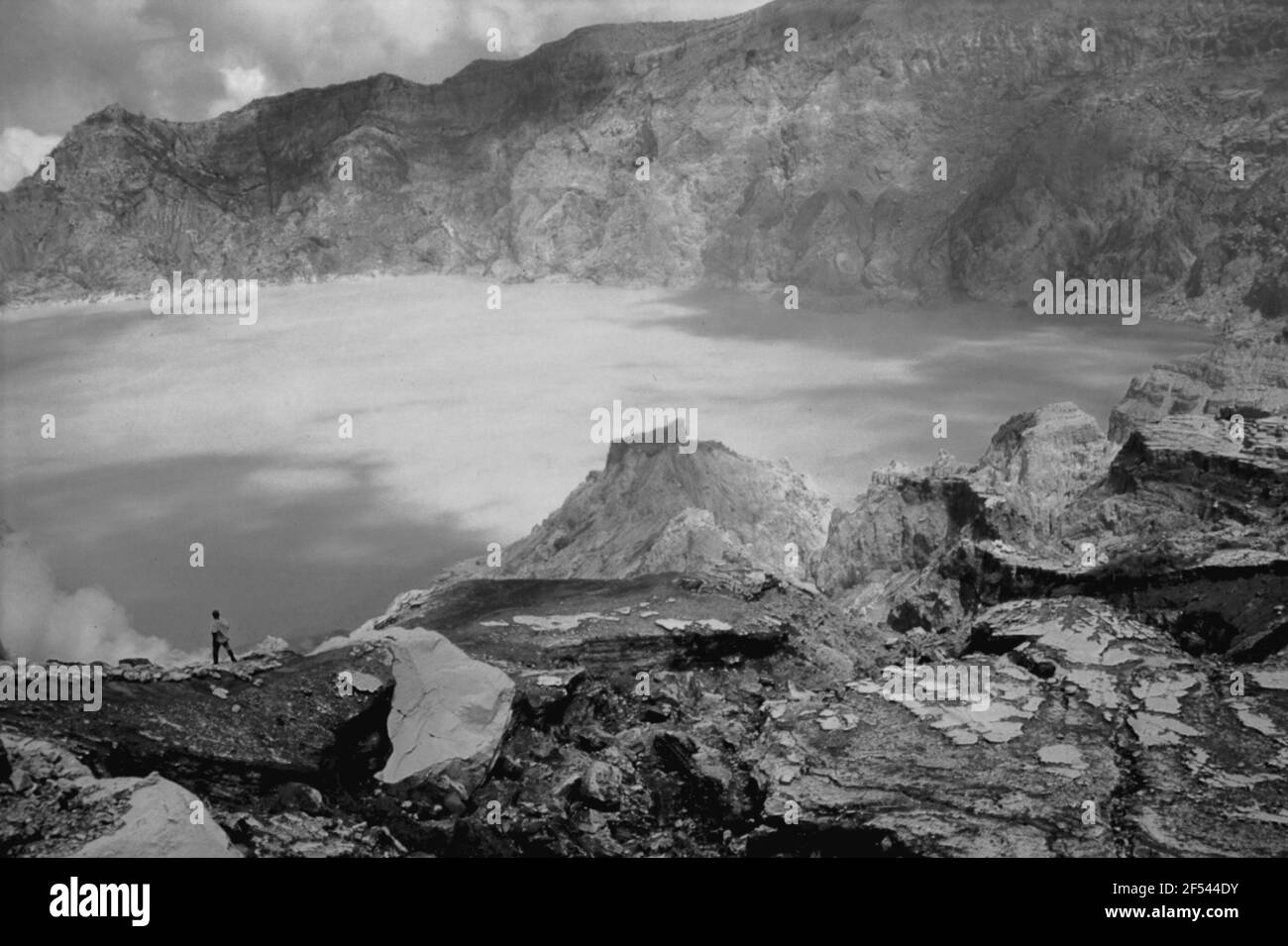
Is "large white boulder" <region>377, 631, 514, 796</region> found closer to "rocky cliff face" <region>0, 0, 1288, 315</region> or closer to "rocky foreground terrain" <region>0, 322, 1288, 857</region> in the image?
"rocky foreground terrain" <region>0, 322, 1288, 857</region>

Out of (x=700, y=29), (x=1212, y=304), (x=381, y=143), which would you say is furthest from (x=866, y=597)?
(x=381, y=143)

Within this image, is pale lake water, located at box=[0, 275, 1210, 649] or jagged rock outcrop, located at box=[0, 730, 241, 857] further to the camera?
pale lake water, located at box=[0, 275, 1210, 649]

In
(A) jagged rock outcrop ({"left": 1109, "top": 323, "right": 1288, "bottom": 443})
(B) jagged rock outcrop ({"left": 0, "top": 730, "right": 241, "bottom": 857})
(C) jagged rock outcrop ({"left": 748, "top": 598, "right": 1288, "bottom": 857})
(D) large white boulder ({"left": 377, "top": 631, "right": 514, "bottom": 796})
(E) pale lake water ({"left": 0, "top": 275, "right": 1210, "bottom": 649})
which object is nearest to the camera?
(B) jagged rock outcrop ({"left": 0, "top": 730, "right": 241, "bottom": 857})

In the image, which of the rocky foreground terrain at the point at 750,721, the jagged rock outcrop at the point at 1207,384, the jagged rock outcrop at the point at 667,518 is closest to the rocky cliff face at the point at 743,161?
the jagged rock outcrop at the point at 1207,384

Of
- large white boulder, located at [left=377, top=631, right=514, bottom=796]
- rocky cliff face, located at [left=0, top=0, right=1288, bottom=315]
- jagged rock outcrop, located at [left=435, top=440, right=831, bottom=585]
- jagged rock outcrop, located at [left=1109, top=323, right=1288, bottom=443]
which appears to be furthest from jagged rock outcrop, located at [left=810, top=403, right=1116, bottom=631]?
rocky cliff face, located at [left=0, top=0, right=1288, bottom=315]

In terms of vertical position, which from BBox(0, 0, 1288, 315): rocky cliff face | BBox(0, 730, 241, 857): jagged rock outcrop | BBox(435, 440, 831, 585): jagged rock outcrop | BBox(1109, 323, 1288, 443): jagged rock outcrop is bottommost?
BBox(0, 730, 241, 857): jagged rock outcrop

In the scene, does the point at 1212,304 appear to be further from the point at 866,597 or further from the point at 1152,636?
the point at 1152,636

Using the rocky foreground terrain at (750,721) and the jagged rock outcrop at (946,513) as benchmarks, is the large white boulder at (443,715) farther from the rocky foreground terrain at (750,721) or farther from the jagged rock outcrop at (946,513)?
the jagged rock outcrop at (946,513)
